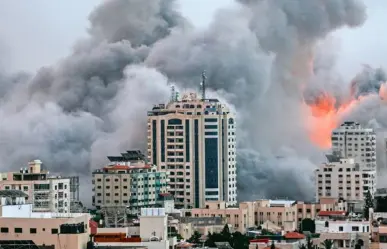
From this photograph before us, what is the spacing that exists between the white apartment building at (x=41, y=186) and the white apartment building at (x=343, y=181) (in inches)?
393

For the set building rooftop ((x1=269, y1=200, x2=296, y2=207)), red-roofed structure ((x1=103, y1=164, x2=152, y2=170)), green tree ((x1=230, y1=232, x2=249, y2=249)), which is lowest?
green tree ((x1=230, y1=232, x2=249, y2=249))

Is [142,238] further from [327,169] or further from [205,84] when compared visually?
[205,84]

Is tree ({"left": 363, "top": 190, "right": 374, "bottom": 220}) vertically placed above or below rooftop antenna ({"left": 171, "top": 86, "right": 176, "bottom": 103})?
below

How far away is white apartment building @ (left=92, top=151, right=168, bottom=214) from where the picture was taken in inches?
2447

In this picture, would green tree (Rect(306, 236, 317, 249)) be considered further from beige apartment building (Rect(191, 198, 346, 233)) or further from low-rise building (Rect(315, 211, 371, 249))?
beige apartment building (Rect(191, 198, 346, 233))

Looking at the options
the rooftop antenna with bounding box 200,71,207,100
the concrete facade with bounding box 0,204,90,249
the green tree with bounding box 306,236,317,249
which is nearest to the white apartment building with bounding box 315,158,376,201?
the rooftop antenna with bounding box 200,71,207,100

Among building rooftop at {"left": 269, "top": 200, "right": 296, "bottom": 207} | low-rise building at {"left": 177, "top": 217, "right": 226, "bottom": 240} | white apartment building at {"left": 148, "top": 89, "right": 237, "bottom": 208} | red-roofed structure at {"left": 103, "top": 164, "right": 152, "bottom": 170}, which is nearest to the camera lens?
low-rise building at {"left": 177, "top": 217, "right": 226, "bottom": 240}

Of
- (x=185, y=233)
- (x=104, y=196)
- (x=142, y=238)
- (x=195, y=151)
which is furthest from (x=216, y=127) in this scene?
(x=142, y=238)

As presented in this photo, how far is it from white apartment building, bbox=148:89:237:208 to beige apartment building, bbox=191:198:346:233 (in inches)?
151

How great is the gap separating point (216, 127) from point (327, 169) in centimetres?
382

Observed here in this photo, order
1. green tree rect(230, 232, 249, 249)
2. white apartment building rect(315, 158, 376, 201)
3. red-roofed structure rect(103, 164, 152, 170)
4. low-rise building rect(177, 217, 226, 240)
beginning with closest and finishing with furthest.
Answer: green tree rect(230, 232, 249, 249)
low-rise building rect(177, 217, 226, 240)
red-roofed structure rect(103, 164, 152, 170)
white apartment building rect(315, 158, 376, 201)

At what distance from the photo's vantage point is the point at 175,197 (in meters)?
65.6

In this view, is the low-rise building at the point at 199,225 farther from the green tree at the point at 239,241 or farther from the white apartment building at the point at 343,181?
the white apartment building at the point at 343,181

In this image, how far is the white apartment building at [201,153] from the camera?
65.6 meters
